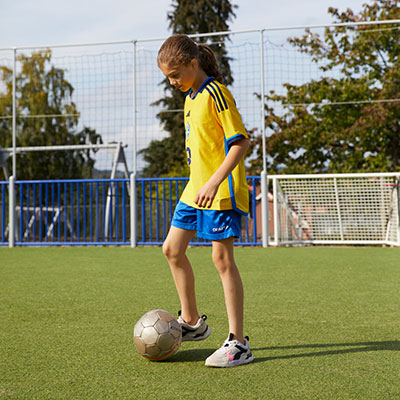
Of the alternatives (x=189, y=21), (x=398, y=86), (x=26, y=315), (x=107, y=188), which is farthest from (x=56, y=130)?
(x=26, y=315)

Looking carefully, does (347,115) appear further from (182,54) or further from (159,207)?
(182,54)

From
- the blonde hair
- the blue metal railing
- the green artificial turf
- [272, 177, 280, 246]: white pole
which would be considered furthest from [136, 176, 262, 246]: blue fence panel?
the blonde hair

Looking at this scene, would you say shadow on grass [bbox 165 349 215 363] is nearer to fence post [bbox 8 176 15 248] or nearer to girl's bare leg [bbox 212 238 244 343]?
girl's bare leg [bbox 212 238 244 343]

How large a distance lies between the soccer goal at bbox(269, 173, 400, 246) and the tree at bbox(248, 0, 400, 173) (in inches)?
87.7

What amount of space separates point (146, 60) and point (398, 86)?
294 inches

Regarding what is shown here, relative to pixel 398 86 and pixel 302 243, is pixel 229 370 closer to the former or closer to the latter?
pixel 302 243

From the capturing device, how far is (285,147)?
1489cm

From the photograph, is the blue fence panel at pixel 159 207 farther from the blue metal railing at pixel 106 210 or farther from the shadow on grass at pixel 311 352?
the shadow on grass at pixel 311 352

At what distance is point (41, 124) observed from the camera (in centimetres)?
2038

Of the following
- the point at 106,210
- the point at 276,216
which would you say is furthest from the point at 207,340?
the point at 106,210

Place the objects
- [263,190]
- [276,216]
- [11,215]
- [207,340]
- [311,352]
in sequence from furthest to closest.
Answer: [11,215], [276,216], [263,190], [207,340], [311,352]

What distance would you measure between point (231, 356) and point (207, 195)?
0.73 meters

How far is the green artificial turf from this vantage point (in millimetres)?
2322

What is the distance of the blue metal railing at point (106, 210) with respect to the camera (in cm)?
1127
